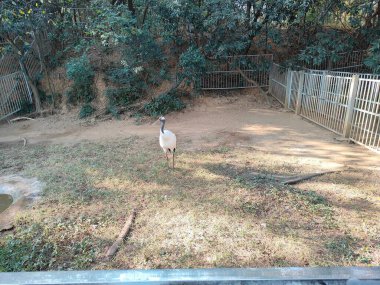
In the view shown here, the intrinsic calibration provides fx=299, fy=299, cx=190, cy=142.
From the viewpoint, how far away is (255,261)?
3.25 metres

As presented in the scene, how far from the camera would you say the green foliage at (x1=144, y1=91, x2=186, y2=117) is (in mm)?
10141

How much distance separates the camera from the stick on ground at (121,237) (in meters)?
3.45

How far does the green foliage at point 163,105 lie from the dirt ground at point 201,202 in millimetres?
2182

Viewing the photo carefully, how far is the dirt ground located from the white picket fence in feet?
1.16

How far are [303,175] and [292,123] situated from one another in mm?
3553

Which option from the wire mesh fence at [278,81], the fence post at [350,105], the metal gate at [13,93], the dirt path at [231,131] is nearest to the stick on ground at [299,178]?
the dirt path at [231,131]

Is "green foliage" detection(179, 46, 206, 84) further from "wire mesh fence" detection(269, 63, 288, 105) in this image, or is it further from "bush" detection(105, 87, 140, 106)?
"wire mesh fence" detection(269, 63, 288, 105)

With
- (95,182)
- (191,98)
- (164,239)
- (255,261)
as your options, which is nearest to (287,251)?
(255,261)

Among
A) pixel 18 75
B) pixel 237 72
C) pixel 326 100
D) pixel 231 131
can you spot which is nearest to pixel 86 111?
pixel 18 75

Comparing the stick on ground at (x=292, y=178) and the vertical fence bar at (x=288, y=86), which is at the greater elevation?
the vertical fence bar at (x=288, y=86)

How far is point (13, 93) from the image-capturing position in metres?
11.3

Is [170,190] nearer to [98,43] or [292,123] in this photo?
[292,123]

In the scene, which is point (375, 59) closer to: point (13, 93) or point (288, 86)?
point (288, 86)

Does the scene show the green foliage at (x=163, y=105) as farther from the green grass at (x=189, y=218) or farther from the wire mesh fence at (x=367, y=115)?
the wire mesh fence at (x=367, y=115)
